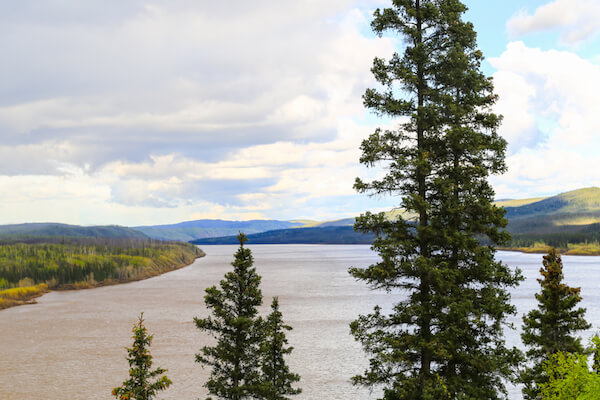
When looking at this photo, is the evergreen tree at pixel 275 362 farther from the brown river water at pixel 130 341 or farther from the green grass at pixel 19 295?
the green grass at pixel 19 295

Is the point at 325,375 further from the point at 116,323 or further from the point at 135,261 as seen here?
the point at 135,261

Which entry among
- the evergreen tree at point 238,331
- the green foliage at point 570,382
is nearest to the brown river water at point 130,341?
the evergreen tree at point 238,331

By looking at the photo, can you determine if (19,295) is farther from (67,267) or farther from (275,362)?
(275,362)

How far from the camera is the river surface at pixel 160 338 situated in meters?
45.7

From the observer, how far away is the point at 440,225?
21578mm

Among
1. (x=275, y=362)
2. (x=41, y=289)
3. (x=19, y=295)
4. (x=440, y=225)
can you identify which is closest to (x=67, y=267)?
(x=41, y=289)

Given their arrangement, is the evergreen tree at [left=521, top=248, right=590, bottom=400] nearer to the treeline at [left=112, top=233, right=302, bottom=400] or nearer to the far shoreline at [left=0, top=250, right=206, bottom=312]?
the treeline at [left=112, top=233, right=302, bottom=400]

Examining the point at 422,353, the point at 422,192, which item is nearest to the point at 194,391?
the point at 422,353

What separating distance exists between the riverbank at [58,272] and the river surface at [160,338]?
891 cm

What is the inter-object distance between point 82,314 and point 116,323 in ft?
52.4

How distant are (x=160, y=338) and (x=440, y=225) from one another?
55.4m

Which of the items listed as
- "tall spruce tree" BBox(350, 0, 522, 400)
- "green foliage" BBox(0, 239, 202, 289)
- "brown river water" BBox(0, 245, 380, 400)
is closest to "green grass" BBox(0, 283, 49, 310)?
"brown river water" BBox(0, 245, 380, 400)

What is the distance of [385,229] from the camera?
22.6 m

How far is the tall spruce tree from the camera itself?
67.5 feet
